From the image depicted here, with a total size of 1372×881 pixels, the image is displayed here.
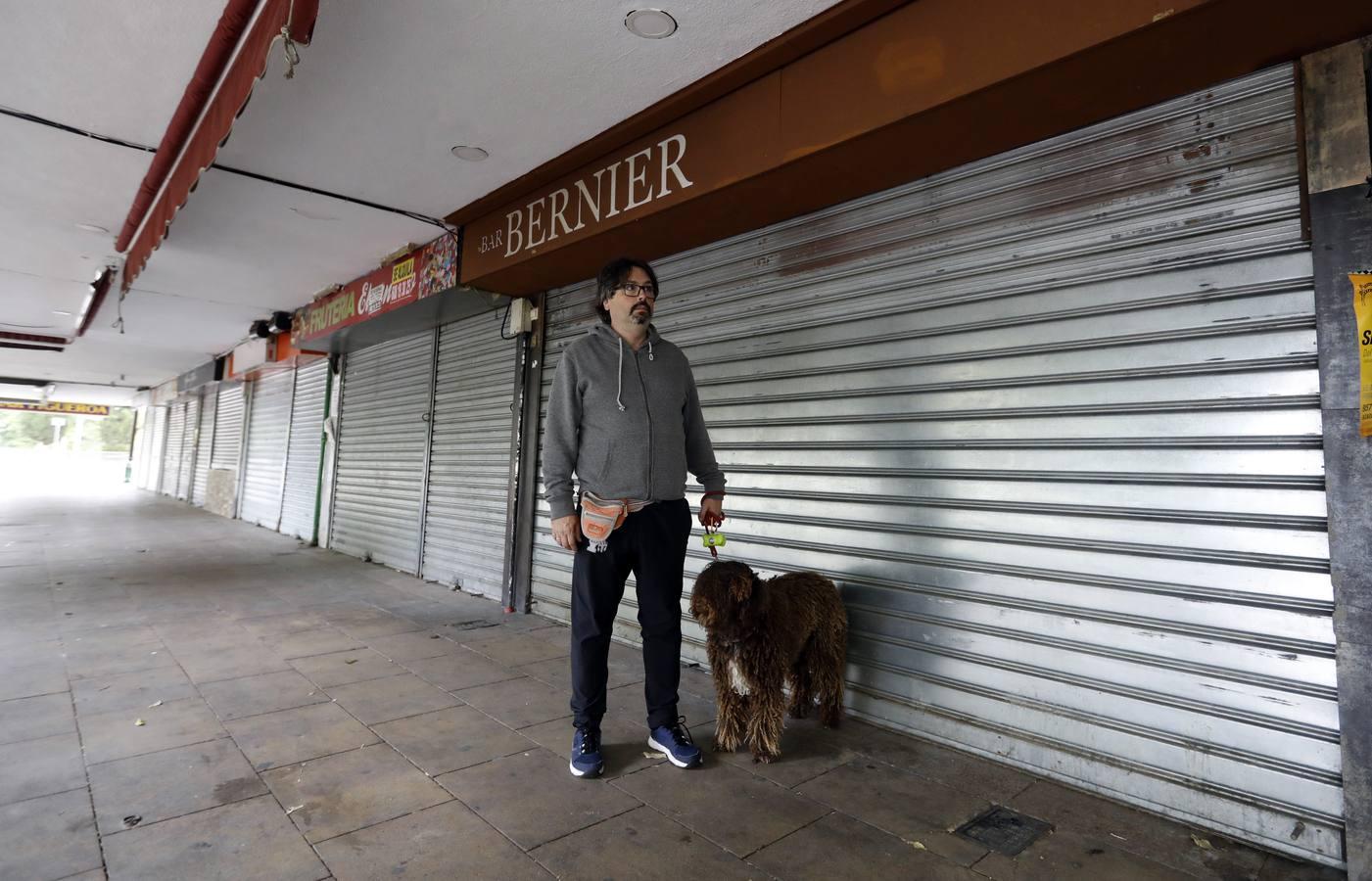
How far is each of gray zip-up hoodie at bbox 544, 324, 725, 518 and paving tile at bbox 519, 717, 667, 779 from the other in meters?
1.04

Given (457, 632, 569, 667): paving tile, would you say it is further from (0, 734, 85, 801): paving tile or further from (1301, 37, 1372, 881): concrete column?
(1301, 37, 1372, 881): concrete column

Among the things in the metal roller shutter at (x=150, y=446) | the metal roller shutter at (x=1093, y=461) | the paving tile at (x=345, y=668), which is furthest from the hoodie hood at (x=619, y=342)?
the metal roller shutter at (x=150, y=446)

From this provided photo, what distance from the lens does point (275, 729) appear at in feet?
9.44

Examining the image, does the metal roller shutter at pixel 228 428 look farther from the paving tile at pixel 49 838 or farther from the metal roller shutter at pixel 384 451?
the paving tile at pixel 49 838

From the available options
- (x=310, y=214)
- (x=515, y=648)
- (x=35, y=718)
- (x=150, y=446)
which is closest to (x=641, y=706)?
(x=515, y=648)

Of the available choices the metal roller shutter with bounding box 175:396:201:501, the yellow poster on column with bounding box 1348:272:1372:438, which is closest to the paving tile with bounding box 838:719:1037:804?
the yellow poster on column with bounding box 1348:272:1372:438

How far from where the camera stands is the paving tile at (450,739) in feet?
8.59

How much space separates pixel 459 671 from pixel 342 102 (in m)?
3.22

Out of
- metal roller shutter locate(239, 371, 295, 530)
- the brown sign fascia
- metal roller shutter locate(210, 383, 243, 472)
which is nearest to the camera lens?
the brown sign fascia

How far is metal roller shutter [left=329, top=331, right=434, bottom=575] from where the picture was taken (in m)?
7.26

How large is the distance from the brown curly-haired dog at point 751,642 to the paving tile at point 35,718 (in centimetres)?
277

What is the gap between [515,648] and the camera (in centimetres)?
434

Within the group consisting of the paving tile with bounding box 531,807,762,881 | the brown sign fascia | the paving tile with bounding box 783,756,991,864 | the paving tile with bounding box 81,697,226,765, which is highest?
the brown sign fascia

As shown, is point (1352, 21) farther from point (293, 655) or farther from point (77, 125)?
point (77, 125)
